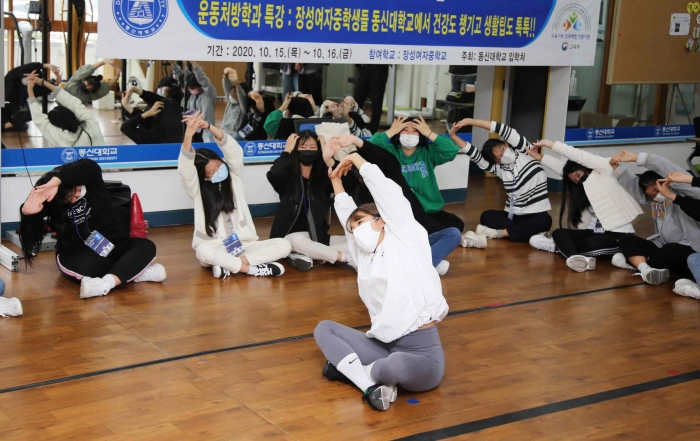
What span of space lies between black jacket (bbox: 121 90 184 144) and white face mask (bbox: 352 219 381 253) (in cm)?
333

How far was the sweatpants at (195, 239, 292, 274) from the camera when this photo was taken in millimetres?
5457

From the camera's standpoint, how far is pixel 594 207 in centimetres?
621

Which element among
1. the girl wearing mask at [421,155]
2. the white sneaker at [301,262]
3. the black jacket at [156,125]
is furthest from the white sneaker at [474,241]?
the black jacket at [156,125]

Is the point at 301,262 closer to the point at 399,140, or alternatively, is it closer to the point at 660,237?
the point at 399,140

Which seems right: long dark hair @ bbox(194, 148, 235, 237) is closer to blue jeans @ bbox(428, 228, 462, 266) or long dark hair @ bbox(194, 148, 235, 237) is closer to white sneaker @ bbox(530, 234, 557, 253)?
blue jeans @ bbox(428, 228, 462, 266)

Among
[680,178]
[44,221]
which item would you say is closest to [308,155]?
[44,221]

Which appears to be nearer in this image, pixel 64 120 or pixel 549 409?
pixel 549 409

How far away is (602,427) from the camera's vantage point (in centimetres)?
356

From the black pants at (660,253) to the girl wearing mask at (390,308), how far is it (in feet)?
8.83

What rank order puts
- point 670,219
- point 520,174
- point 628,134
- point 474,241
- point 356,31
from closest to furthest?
point 670,219 → point 474,241 → point 520,174 → point 356,31 → point 628,134

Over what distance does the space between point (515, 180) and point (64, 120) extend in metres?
3.55

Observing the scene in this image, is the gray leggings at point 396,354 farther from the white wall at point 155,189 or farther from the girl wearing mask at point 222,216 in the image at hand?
the white wall at point 155,189

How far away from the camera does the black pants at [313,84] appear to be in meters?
7.08

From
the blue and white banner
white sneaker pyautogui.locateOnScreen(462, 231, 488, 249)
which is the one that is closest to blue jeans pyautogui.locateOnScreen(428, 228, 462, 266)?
white sneaker pyautogui.locateOnScreen(462, 231, 488, 249)
